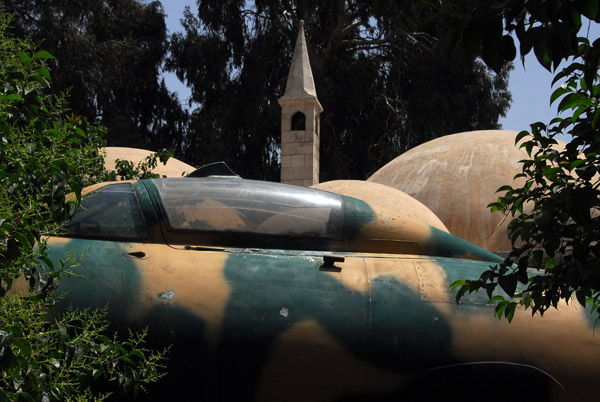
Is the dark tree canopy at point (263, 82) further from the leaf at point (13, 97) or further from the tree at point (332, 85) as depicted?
the leaf at point (13, 97)

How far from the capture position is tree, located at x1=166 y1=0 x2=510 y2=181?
36.3 metres

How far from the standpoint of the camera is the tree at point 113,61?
3394 centimetres

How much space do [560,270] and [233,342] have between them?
175 centimetres

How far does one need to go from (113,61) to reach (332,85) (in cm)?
1078

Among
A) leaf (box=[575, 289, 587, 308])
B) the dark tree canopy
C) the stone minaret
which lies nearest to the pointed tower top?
the stone minaret

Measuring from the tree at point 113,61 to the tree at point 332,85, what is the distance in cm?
→ 157

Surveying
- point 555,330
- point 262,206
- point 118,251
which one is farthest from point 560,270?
point 118,251

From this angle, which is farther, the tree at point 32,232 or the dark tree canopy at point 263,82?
the dark tree canopy at point 263,82

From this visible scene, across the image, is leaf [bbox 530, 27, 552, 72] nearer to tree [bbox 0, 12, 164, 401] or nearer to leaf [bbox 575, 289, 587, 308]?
leaf [bbox 575, 289, 587, 308]

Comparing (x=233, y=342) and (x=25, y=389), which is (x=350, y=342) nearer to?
(x=233, y=342)

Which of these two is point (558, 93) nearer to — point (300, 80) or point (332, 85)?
point (300, 80)

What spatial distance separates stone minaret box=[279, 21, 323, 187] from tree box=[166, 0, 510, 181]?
10.0 metres

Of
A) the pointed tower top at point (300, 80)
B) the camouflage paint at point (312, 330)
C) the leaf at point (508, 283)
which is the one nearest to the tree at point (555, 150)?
the leaf at point (508, 283)

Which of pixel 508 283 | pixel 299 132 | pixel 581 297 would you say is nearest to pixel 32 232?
pixel 508 283
